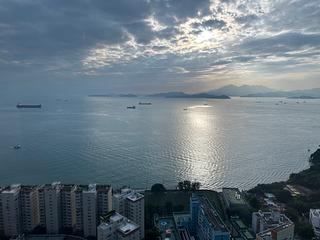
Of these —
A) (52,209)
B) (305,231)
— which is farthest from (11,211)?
(305,231)

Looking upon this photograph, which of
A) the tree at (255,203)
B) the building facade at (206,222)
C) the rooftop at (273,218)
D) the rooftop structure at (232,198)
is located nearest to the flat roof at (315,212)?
the rooftop at (273,218)

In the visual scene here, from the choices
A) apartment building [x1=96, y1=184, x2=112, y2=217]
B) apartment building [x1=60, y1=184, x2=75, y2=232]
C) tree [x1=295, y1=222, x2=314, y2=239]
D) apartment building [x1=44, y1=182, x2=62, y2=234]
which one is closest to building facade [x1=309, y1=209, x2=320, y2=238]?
tree [x1=295, y1=222, x2=314, y2=239]

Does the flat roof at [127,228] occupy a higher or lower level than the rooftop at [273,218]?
higher

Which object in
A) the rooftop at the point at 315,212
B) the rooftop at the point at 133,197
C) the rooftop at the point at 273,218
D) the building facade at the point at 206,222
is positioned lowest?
the rooftop at the point at 315,212

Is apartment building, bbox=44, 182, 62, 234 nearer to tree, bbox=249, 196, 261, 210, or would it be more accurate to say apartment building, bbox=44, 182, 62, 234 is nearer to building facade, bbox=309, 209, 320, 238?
tree, bbox=249, 196, 261, 210

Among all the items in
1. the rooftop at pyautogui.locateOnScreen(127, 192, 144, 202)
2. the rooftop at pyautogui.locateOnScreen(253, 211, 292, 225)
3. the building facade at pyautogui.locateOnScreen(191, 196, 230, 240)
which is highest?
the rooftop at pyautogui.locateOnScreen(127, 192, 144, 202)

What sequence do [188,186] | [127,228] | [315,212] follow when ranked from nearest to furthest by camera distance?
[127,228]
[315,212]
[188,186]

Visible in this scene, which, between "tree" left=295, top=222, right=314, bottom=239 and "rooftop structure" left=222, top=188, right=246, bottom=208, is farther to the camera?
"rooftop structure" left=222, top=188, right=246, bottom=208

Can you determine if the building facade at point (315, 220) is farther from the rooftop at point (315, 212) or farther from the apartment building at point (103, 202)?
the apartment building at point (103, 202)

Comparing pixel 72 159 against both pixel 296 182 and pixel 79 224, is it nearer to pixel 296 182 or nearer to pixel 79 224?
pixel 79 224

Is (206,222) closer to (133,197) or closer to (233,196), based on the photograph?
(133,197)

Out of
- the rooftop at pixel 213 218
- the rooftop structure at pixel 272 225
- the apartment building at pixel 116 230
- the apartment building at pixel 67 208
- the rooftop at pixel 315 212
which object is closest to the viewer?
the apartment building at pixel 116 230

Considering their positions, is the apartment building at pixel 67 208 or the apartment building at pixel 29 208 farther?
the apartment building at pixel 67 208
